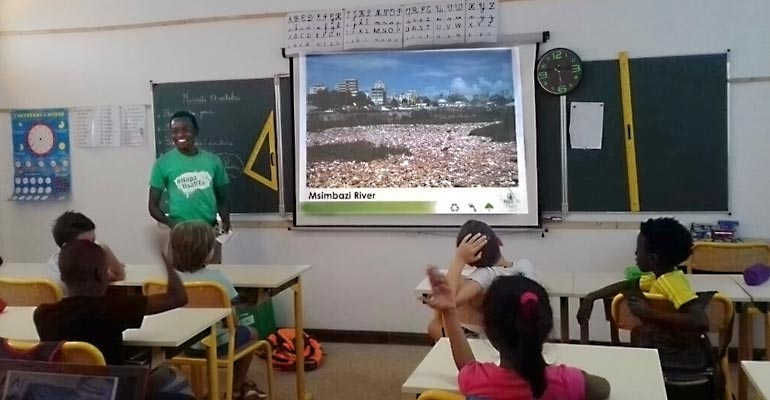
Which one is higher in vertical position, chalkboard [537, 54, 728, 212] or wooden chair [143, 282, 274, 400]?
chalkboard [537, 54, 728, 212]

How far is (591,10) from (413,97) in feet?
4.11

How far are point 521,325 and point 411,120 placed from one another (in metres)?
3.44

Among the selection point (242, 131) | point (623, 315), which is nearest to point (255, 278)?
point (623, 315)

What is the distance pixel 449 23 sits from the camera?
4930 mm

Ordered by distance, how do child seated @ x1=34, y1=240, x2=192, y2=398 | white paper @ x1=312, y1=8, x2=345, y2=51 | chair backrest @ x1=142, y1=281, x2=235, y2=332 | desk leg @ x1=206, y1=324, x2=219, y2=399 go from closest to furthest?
1. child seated @ x1=34, y1=240, x2=192, y2=398
2. desk leg @ x1=206, y1=324, x2=219, y2=399
3. chair backrest @ x1=142, y1=281, x2=235, y2=332
4. white paper @ x1=312, y1=8, x2=345, y2=51

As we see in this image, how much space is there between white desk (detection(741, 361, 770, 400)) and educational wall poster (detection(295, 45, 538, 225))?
2783mm

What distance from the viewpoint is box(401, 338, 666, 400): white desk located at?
1.99 metres

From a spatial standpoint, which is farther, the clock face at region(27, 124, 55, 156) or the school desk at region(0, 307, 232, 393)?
the clock face at region(27, 124, 55, 156)

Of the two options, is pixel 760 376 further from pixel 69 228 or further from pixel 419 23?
pixel 419 23

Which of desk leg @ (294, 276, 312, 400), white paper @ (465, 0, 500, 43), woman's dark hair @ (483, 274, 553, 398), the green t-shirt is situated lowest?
desk leg @ (294, 276, 312, 400)

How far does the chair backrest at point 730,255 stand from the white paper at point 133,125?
Answer: 387 cm

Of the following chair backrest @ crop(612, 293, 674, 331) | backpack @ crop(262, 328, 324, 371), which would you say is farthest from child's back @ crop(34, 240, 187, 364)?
backpack @ crop(262, 328, 324, 371)

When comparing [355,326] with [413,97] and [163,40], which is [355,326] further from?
[163,40]

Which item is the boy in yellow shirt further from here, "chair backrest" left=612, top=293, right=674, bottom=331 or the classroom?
the classroom
